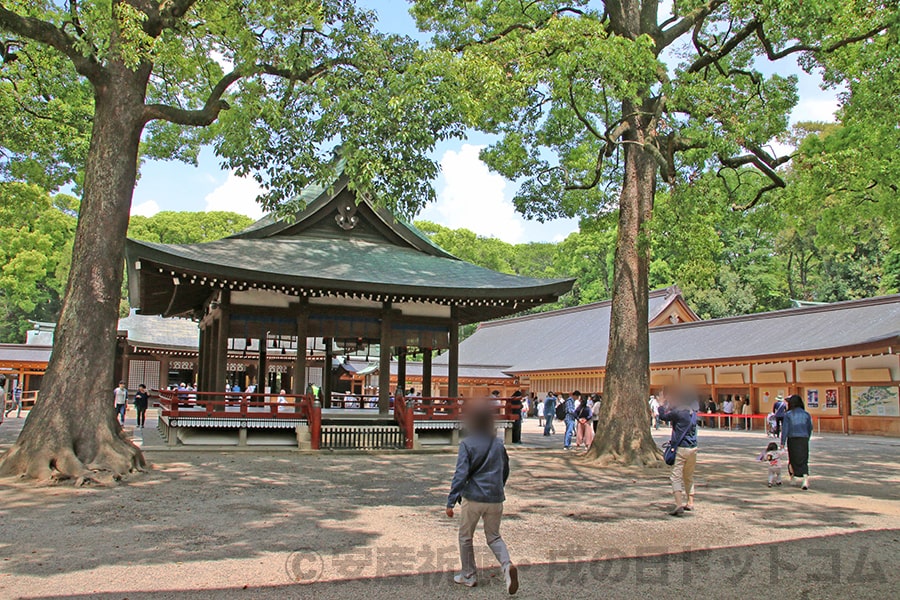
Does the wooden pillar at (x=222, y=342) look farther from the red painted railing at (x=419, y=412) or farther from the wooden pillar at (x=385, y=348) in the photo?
the red painted railing at (x=419, y=412)

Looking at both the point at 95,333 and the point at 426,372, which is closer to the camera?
the point at 95,333

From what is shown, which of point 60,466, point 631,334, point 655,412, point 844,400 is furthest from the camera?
point 655,412

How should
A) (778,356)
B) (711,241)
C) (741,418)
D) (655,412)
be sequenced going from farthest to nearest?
1. (741,418)
2. (655,412)
3. (778,356)
4. (711,241)

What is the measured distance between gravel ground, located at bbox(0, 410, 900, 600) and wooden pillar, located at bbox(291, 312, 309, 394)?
4275 mm

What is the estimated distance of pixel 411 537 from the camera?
7.29 meters

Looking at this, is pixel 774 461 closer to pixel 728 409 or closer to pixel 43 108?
pixel 43 108

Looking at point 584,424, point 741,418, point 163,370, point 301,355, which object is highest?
point 301,355

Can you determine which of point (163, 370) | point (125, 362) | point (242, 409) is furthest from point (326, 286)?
point (163, 370)

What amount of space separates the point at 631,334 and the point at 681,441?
6430mm

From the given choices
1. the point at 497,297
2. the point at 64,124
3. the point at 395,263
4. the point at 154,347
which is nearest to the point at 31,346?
the point at 154,347

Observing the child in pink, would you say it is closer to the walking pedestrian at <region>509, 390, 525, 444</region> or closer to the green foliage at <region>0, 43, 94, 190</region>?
the walking pedestrian at <region>509, 390, 525, 444</region>

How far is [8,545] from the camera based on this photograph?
6652 mm

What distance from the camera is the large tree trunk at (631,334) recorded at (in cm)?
1441

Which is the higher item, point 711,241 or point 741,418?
point 711,241
